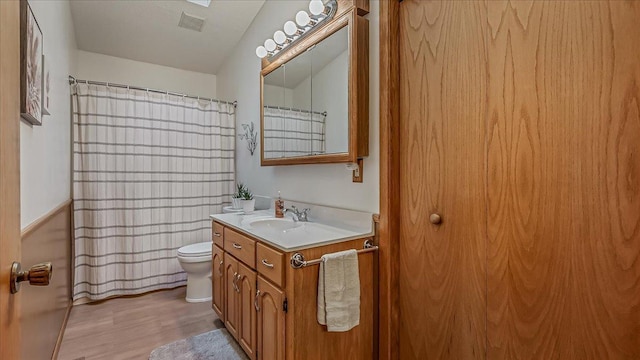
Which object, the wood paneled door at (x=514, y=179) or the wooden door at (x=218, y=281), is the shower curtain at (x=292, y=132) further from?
the wooden door at (x=218, y=281)

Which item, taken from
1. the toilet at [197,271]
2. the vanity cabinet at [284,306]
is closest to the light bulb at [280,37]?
the vanity cabinet at [284,306]

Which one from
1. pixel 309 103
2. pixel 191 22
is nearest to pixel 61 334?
pixel 309 103

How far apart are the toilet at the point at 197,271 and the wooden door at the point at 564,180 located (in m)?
2.20

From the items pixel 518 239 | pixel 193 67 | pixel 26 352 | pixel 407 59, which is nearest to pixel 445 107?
pixel 407 59

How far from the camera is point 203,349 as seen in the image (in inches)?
76.5

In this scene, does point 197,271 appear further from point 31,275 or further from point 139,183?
point 31,275

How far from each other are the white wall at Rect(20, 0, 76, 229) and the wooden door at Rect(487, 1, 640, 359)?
1840mm

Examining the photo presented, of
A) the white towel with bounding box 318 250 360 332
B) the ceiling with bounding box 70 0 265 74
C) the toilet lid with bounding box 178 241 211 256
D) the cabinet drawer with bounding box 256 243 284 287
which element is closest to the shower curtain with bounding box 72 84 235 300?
the toilet lid with bounding box 178 241 211 256

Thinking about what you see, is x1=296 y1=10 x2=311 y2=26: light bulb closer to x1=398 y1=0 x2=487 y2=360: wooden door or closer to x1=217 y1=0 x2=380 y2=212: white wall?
x1=217 y1=0 x2=380 y2=212: white wall

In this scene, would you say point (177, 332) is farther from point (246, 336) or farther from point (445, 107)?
point (445, 107)

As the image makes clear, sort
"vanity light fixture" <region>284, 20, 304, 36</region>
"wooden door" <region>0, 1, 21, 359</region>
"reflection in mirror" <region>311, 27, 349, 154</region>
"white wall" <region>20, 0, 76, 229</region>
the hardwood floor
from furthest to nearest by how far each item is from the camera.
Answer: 1. "vanity light fixture" <region>284, 20, 304, 36</region>
2. the hardwood floor
3. "reflection in mirror" <region>311, 27, 349, 154</region>
4. "white wall" <region>20, 0, 76, 229</region>
5. "wooden door" <region>0, 1, 21, 359</region>

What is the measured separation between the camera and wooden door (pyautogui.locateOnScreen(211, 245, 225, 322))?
2.11 m

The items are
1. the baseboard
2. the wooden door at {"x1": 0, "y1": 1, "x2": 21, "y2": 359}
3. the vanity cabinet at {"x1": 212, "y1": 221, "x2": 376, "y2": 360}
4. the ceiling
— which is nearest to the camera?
the wooden door at {"x1": 0, "y1": 1, "x2": 21, "y2": 359}

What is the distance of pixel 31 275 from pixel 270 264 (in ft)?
3.01
